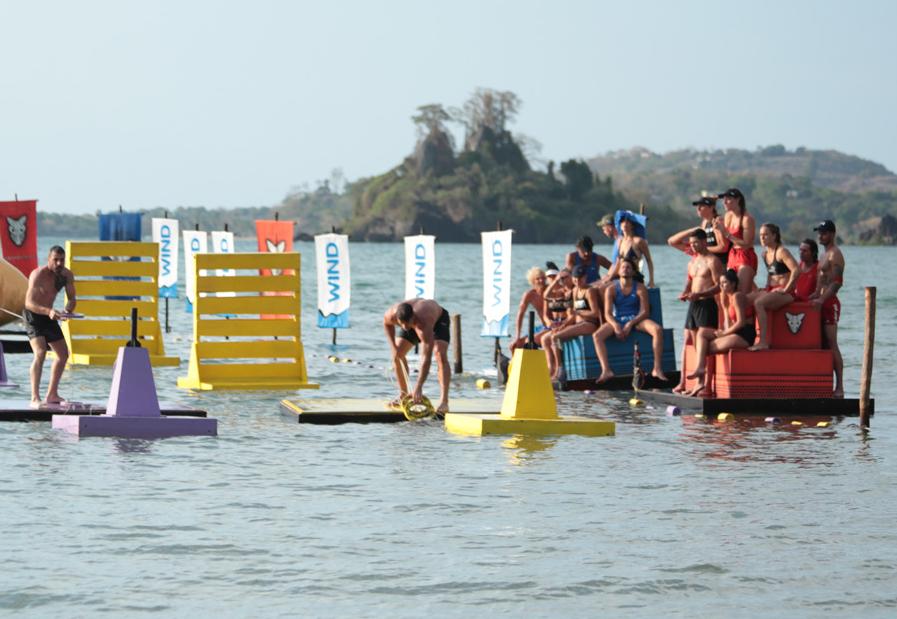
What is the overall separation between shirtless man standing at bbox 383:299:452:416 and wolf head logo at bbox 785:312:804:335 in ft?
13.4

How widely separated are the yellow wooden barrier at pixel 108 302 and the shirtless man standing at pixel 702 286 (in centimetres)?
1012

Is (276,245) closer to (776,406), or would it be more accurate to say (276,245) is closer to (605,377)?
(605,377)

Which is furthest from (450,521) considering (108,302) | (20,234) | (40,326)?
(20,234)

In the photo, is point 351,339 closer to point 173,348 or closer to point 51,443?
point 173,348

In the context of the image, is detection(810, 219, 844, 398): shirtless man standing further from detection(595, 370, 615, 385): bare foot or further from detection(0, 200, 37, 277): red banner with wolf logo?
detection(0, 200, 37, 277): red banner with wolf logo

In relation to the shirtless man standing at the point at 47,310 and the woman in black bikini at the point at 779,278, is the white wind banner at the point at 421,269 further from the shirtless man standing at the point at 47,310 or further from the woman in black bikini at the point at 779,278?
the shirtless man standing at the point at 47,310

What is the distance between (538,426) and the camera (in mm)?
18281

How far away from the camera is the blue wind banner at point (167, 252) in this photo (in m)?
→ 40.7

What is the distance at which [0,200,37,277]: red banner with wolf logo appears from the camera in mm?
34312

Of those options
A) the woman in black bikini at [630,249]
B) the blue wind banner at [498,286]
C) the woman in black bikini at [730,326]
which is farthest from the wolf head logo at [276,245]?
the woman in black bikini at [730,326]

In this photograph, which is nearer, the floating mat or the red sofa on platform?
the floating mat

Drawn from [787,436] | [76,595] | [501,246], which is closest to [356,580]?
[76,595]

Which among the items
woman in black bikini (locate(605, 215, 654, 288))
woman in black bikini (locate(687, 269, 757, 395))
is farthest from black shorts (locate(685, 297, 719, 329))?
woman in black bikini (locate(605, 215, 654, 288))

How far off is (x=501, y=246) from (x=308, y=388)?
4.60m
